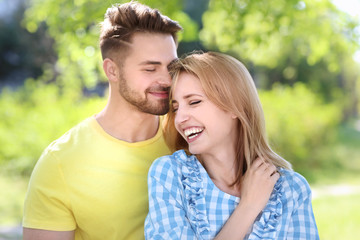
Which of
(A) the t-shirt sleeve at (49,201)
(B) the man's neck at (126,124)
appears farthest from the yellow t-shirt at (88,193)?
(B) the man's neck at (126,124)

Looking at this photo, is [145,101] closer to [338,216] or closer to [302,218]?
[302,218]

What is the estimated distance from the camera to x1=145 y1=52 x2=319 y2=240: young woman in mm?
1927

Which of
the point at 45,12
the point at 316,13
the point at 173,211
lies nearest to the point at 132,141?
the point at 173,211

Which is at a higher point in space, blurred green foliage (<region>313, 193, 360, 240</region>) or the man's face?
the man's face

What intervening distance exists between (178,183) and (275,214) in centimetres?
47

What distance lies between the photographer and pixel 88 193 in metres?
2.21

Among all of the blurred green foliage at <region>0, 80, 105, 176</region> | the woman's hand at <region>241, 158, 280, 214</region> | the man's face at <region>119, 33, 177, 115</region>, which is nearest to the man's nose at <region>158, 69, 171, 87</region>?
the man's face at <region>119, 33, 177, 115</region>

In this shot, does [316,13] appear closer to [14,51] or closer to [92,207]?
[92,207]

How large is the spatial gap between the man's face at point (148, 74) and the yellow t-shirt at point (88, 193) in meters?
0.31

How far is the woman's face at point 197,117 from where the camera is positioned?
80.2 inches

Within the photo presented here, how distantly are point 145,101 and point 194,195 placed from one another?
0.64 meters

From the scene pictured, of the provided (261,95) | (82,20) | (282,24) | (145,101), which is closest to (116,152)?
(145,101)

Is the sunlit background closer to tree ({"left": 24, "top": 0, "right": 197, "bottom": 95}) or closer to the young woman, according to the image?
tree ({"left": 24, "top": 0, "right": 197, "bottom": 95})

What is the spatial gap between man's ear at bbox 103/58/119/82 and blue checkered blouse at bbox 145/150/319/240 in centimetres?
71
